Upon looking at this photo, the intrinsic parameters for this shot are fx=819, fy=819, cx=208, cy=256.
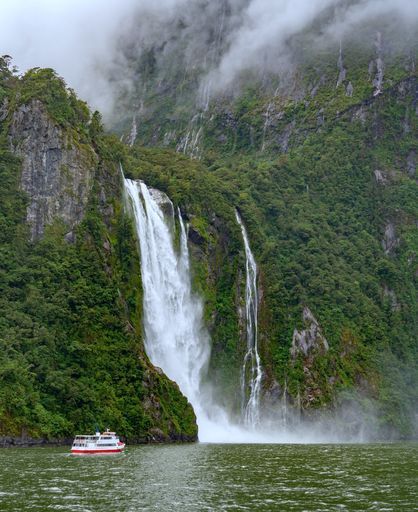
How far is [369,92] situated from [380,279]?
3884cm

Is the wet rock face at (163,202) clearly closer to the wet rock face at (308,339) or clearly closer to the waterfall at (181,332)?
the waterfall at (181,332)

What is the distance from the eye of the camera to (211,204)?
9662 centimetres

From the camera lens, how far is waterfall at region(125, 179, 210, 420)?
7800 centimetres

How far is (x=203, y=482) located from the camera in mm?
35906

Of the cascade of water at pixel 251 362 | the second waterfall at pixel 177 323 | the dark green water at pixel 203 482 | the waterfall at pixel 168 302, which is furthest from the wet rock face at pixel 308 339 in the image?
the dark green water at pixel 203 482

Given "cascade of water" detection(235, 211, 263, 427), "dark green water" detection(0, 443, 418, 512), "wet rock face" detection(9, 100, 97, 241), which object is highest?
"wet rock face" detection(9, 100, 97, 241)

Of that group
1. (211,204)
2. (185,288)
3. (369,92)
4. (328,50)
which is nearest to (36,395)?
(185,288)

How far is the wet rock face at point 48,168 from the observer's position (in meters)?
76.6

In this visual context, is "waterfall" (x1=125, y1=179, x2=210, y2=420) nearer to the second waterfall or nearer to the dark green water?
the second waterfall

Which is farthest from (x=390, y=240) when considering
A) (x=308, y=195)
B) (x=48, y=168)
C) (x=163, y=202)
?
(x=48, y=168)

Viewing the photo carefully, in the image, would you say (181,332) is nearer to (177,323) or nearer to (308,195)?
(177,323)

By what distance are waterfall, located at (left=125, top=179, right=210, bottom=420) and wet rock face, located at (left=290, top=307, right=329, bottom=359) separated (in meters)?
11.4

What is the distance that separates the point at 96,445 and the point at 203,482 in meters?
19.1

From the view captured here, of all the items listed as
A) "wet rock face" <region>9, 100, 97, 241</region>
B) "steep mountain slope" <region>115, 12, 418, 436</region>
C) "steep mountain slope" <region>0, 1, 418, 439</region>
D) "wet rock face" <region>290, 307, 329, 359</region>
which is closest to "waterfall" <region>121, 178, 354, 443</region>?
"steep mountain slope" <region>0, 1, 418, 439</region>
